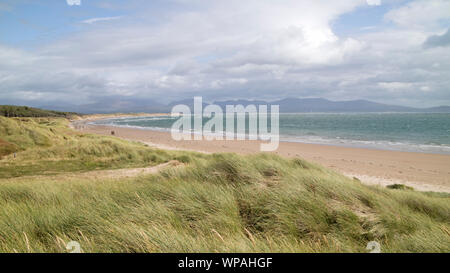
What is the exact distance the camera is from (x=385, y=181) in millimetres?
14773

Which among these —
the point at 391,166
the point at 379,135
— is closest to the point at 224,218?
A: the point at 391,166

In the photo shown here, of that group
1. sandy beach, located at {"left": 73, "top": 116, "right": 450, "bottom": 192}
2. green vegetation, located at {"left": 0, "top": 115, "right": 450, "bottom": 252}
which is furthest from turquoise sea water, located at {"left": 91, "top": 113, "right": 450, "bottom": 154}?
green vegetation, located at {"left": 0, "top": 115, "right": 450, "bottom": 252}

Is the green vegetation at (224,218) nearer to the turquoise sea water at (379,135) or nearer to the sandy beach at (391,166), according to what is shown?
the sandy beach at (391,166)

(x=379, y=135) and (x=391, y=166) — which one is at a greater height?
(x=379, y=135)

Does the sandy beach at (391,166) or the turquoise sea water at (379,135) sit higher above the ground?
the turquoise sea water at (379,135)

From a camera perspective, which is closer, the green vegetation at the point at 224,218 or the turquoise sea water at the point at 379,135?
the green vegetation at the point at 224,218

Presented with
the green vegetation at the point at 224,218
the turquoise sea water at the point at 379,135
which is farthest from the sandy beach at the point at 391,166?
the green vegetation at the point at 224,218

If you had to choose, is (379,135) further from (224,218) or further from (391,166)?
(224,218)

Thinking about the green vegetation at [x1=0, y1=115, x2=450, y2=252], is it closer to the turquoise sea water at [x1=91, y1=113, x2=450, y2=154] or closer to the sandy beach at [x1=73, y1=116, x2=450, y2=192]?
the sandy beach at [x1=73, y1=116, x2=450, y2=192]

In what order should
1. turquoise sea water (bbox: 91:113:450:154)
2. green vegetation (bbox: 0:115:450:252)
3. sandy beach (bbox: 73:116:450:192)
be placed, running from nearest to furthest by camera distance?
green vegetation (bbox: 0:115:450:252) < sandy beach (bbox: 73:116:450:192) < turquoise sea water (bbox: 91:113:450:154)

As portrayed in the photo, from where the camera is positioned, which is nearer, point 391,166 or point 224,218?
point 224,218

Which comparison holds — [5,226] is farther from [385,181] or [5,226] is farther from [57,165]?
[385,181]

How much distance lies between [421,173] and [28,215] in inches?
818
